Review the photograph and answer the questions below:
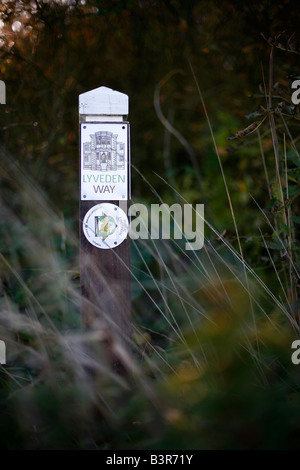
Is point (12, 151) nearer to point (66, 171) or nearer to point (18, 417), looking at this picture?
point (66, 171)

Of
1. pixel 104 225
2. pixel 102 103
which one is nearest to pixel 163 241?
pixel 104 225

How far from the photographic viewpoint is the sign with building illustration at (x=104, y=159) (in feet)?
6.35

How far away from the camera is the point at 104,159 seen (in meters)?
1.94

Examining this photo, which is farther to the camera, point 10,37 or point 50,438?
point 10,37

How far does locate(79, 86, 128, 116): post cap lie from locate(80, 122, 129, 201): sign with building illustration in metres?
0.04

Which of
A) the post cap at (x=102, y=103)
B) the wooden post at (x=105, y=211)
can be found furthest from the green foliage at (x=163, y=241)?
the post cap at (x=102, y=103)

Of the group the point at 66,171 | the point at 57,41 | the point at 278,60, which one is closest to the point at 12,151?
the point at 66,171

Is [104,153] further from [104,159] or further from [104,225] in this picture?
[104,225]

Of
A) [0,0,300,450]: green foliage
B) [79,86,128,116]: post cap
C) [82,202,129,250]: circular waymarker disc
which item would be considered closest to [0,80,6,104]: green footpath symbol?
[0,0,300,450]: green foliage

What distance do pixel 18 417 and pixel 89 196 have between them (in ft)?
2.65

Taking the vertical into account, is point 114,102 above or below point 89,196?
above

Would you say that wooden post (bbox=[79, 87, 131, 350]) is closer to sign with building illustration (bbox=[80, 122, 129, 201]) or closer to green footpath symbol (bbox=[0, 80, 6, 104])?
sign with building illustration (bbox=[80, 122, 129, 201])

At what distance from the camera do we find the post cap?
1915mm

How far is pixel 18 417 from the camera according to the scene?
1588 millimetres
